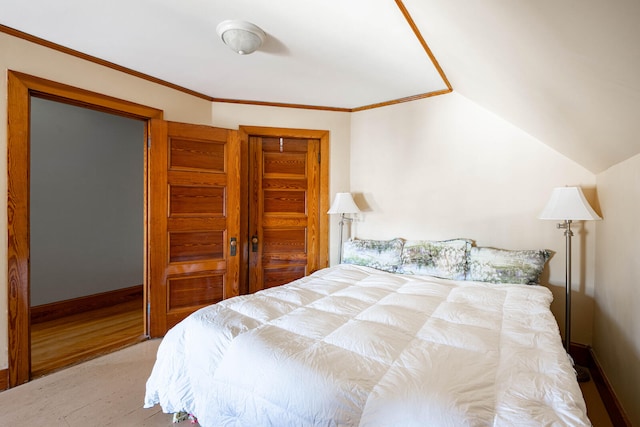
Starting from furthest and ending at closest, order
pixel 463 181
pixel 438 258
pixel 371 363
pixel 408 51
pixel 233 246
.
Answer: pixel 233 246
pixel 463 181
pixel 438 258
pixel 408 51
pixel 371 363

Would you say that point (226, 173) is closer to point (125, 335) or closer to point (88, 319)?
point (125, 335)

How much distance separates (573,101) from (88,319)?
4581 mm

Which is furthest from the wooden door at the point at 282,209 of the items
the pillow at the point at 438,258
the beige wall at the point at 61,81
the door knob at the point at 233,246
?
the pillow at the point at 438,258

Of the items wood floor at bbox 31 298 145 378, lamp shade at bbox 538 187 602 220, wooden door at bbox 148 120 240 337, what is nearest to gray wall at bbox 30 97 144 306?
wood floor at bbox 31 298 145 378

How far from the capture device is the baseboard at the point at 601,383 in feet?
5.40

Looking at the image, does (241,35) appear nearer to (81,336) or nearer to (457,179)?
(457,179)

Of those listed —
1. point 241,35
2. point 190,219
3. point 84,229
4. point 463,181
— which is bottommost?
point 84,229

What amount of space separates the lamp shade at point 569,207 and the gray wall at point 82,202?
4.65m

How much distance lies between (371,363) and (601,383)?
6.69 feet

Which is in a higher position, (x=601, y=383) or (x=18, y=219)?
(x=18, y=219)

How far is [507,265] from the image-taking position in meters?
2.27

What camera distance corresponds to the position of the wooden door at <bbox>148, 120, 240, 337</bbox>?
2.67 m

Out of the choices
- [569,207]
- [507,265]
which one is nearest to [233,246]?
[507,265]

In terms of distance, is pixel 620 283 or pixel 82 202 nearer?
pixel 620 283
